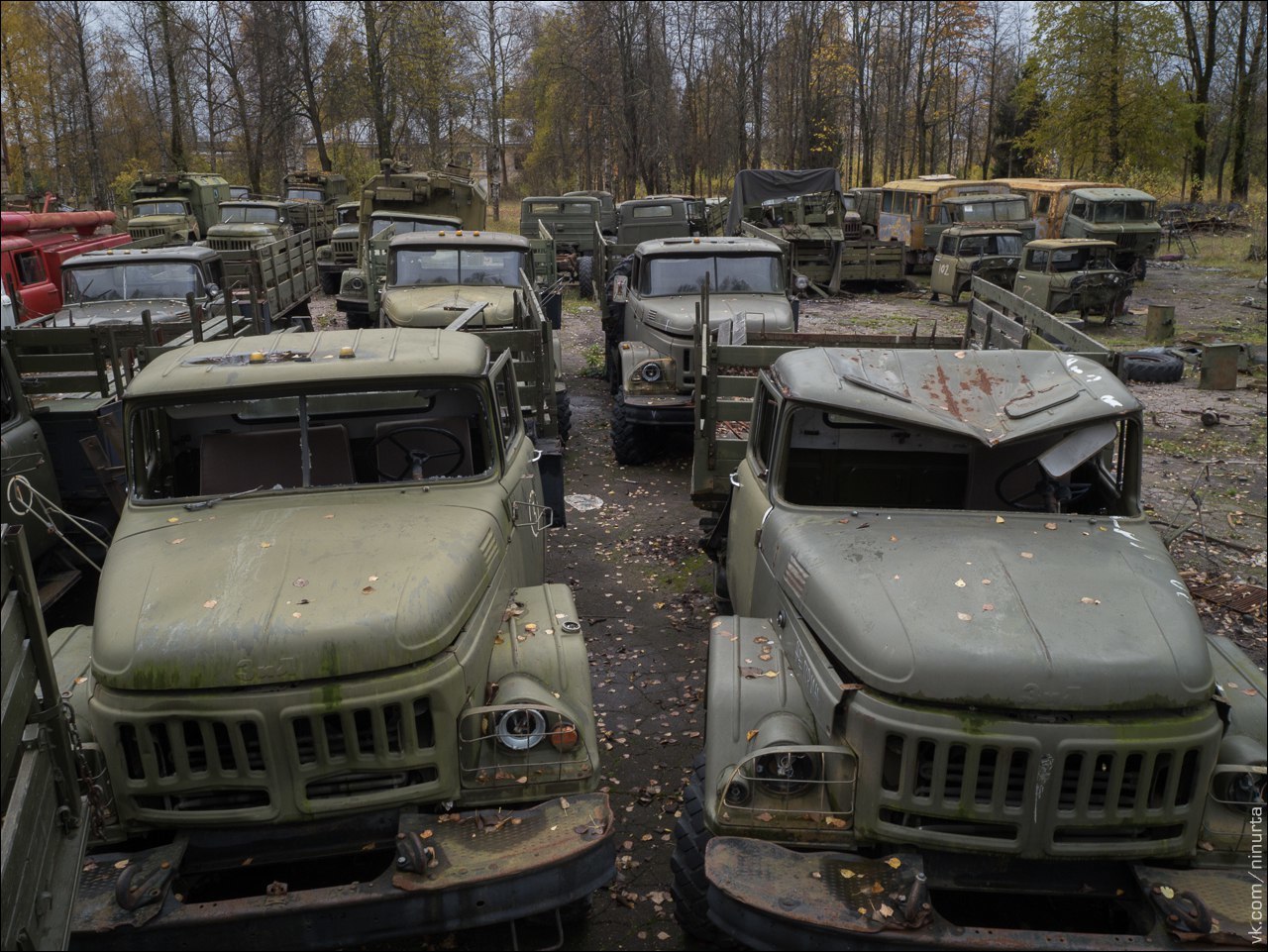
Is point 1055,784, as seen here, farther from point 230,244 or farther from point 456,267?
point 230,244

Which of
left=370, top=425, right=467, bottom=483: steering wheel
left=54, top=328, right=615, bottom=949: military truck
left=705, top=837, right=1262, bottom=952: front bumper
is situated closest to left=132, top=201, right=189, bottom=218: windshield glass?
left=370, top=425, right=467, bottom=483: steering wheel

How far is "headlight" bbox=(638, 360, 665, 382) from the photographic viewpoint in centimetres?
1018

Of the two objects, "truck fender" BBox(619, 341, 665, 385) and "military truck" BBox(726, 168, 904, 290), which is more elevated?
"military truck" BBox(726, 168, 904, 290)

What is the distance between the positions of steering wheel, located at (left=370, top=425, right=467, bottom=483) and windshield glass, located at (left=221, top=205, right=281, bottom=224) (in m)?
21.7

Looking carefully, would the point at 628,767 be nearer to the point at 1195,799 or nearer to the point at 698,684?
the point at 698,684

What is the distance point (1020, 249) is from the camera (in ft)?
70.1

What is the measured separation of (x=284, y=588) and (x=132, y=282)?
9.87 meters

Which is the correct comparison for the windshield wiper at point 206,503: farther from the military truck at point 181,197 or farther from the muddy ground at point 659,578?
the military truck at point 181,197

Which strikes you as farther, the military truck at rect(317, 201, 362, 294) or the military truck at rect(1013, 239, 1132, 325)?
the military truck at rect(317, 201, 362, 294)

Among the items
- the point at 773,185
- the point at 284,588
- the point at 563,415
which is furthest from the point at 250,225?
the point at 284,588

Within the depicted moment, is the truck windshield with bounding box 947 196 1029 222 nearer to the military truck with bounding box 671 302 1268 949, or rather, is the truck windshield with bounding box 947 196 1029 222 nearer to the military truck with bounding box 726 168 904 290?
the military truck with bounding box 726 168 904 290

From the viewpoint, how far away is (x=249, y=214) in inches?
984

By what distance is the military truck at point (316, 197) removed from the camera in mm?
28103

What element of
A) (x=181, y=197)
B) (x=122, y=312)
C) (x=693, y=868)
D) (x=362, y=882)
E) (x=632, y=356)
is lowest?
(x=693, y=868)
